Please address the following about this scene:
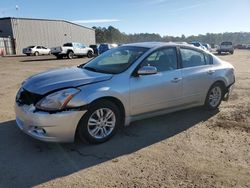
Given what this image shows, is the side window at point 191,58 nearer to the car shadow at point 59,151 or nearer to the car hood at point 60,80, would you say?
the car shadow at point 59,151

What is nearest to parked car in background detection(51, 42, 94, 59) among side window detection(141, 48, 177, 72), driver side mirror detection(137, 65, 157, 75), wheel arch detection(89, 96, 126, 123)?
side window detection(141, 48, 177, 72)

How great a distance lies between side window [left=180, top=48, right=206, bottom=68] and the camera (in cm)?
565

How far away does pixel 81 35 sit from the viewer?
54.9 m

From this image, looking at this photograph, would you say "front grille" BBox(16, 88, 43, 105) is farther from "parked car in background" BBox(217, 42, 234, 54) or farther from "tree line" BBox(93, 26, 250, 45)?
"tree line" BBox(93, 26, 250, 45)

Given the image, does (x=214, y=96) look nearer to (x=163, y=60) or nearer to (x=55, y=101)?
(x=163, y=60)

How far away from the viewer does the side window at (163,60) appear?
16.9ft

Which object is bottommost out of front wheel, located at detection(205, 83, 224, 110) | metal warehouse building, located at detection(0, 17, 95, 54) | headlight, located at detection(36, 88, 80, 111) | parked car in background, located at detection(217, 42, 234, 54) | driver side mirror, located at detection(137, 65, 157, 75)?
parked car in background, located at detection(217, 42, 234, 54)

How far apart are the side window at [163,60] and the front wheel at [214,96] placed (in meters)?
1.32

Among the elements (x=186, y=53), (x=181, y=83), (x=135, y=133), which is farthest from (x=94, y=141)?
(x=186, y=53)

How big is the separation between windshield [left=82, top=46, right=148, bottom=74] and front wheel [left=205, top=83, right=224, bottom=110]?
2.02 m

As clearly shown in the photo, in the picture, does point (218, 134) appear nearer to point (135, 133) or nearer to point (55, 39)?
point (135, 133)

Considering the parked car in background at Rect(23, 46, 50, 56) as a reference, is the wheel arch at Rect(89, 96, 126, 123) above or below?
above

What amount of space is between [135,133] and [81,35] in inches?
2056

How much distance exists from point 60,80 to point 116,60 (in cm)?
150
